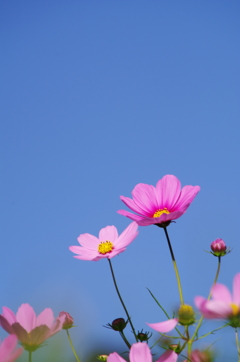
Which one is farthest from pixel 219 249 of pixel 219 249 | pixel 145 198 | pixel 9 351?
pixel 9 351

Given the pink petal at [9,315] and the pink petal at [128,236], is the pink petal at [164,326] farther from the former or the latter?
the pink petal at [128,236]

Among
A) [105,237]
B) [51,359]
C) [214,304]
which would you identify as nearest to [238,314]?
[214,304]

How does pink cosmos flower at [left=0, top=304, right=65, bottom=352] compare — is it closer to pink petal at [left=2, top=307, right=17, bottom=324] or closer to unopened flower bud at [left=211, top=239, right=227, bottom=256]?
pink petal at [left=2, top=307, right=17, bottom=324]

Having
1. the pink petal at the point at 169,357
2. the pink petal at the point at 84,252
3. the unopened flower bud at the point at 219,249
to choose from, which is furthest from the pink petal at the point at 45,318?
the unopened flower bud at the point at 219,249

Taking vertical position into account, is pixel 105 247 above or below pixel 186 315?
above

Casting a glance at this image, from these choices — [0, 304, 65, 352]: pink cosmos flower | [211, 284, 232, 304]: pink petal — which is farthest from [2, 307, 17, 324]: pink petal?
[211, 284, 232, 304]: pink petal

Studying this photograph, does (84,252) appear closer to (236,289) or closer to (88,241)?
(88,241)
